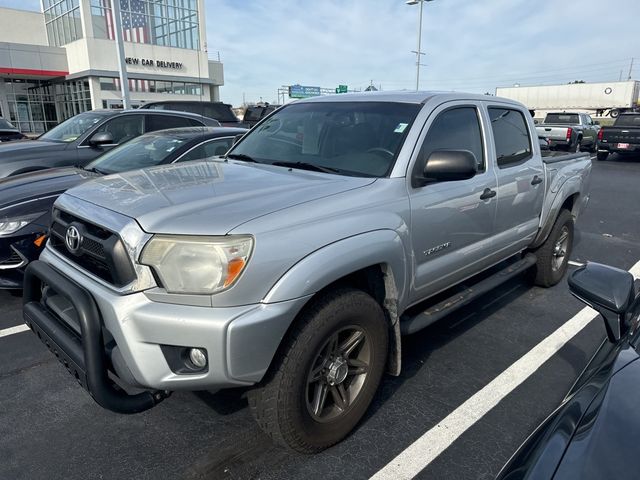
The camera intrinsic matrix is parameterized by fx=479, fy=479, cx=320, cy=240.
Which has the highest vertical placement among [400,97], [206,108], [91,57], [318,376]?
[91,57]

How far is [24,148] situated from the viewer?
21.3 feet

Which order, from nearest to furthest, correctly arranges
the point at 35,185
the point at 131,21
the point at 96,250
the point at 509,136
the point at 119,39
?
the point at 96,250 → the point at 509,136 → the point at 35,185 → the point at 119,39 → the point at 131,21

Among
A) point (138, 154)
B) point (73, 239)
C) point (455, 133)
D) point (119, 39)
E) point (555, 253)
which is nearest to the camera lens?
point (73, 239)

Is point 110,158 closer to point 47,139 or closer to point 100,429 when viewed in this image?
point 47,139

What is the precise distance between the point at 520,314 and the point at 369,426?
2.28m

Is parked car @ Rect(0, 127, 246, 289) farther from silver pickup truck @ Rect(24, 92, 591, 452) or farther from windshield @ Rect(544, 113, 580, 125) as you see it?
windshield @ Rect(544, 113, 580, 125)

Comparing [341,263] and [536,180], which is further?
[536,180]

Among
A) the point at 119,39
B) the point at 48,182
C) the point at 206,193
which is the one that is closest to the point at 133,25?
the point at 119,39

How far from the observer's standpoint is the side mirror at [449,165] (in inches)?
109

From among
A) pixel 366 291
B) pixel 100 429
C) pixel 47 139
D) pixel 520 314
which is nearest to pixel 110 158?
pixel 47 139

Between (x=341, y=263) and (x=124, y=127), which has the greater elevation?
(x=124, y=127)

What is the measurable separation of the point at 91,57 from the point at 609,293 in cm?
3646

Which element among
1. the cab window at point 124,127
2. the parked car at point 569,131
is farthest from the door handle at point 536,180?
the parked car at point 569,131

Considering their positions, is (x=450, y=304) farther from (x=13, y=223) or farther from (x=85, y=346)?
(x=13, y=223)
